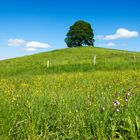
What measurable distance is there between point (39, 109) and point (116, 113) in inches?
52.7

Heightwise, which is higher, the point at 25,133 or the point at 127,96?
the point at 127,96

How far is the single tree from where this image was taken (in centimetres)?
10031

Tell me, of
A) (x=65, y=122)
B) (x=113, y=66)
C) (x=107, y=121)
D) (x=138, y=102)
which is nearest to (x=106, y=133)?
(x=107, y=121)

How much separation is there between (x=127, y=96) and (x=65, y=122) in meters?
1.26

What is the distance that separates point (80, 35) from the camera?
99.6 metres

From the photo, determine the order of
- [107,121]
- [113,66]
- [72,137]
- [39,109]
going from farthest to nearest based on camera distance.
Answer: [113,66] < [39,109] < [107,121] < [72,137]

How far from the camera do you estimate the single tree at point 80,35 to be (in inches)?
3949

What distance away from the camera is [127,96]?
Result: 20.6 feet

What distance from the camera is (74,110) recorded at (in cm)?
626

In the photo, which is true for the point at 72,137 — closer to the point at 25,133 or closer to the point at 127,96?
the point at 25,133

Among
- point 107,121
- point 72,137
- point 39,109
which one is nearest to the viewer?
point 72,137

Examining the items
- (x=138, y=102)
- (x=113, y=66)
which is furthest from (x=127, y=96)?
(x=113, y=66)

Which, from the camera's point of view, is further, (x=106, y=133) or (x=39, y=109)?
(x=39, y=109)

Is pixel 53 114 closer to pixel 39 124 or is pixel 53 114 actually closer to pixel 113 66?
pixel 39 124
